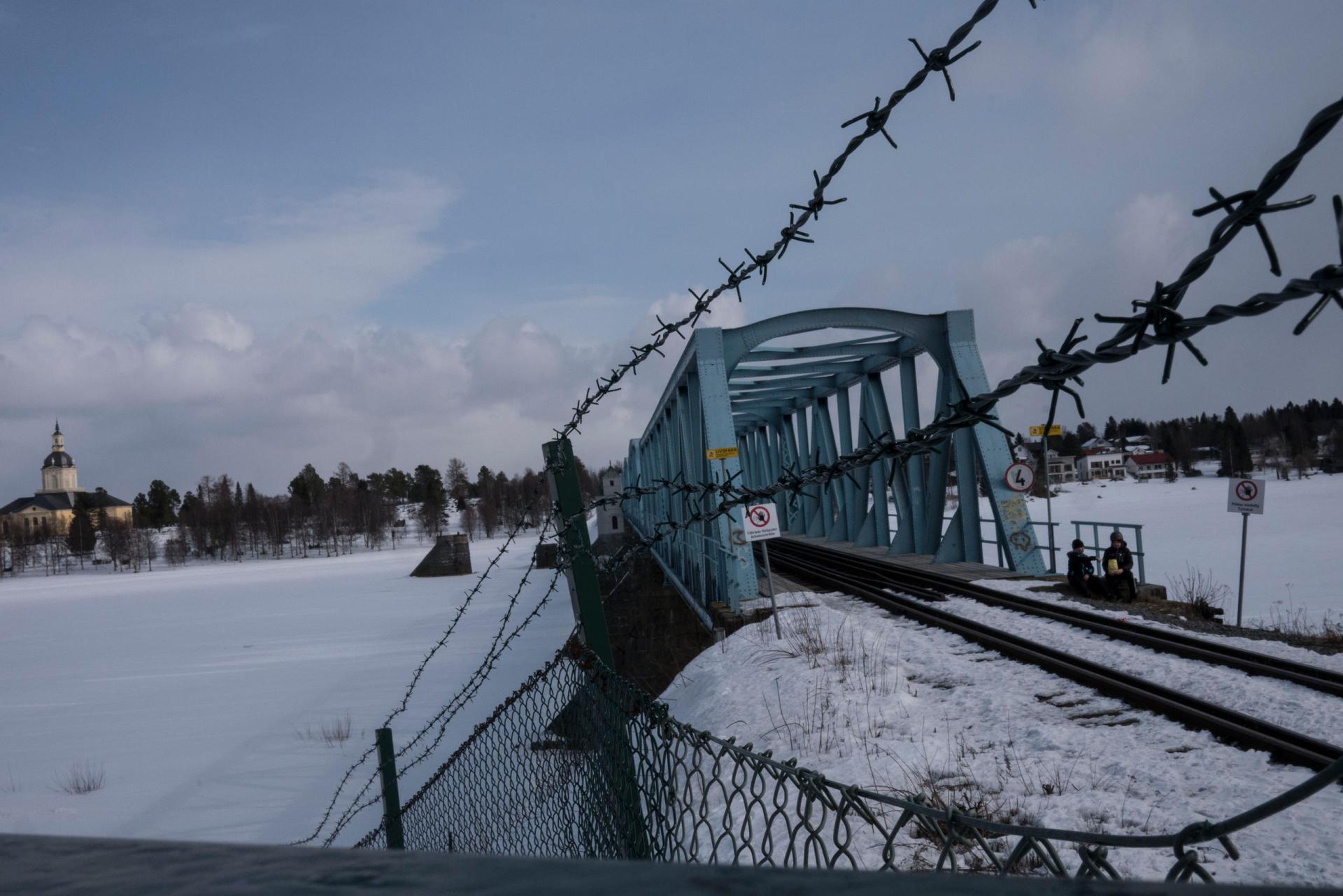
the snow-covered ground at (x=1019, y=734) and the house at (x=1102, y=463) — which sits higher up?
the house at (x=1102, y=463)

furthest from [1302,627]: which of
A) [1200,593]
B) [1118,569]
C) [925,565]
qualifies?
[925,565]

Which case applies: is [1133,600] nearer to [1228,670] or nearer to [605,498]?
[1228,670]

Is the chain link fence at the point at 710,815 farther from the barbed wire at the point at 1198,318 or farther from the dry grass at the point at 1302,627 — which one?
the dry grass at the point at 1302,627

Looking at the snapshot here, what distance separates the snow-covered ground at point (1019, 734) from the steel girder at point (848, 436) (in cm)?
233

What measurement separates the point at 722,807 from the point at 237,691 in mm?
18044

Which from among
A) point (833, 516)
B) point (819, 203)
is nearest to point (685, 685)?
point (819, 203)

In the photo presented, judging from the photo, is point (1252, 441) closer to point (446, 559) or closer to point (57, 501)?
point (446, 559)

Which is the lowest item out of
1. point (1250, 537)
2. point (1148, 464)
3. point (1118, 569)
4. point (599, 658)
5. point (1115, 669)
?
point (1250, 537)

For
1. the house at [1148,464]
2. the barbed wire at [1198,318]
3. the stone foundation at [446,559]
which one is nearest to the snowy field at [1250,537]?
the barbed wire at [1198,318]

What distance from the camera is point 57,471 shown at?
173 metres

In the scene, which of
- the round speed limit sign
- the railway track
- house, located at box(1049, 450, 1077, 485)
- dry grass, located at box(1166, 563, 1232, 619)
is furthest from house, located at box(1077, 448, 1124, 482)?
the railway track

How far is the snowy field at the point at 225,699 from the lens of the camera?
12.7m

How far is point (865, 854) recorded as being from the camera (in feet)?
16.0

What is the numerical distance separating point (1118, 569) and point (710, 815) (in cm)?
970
